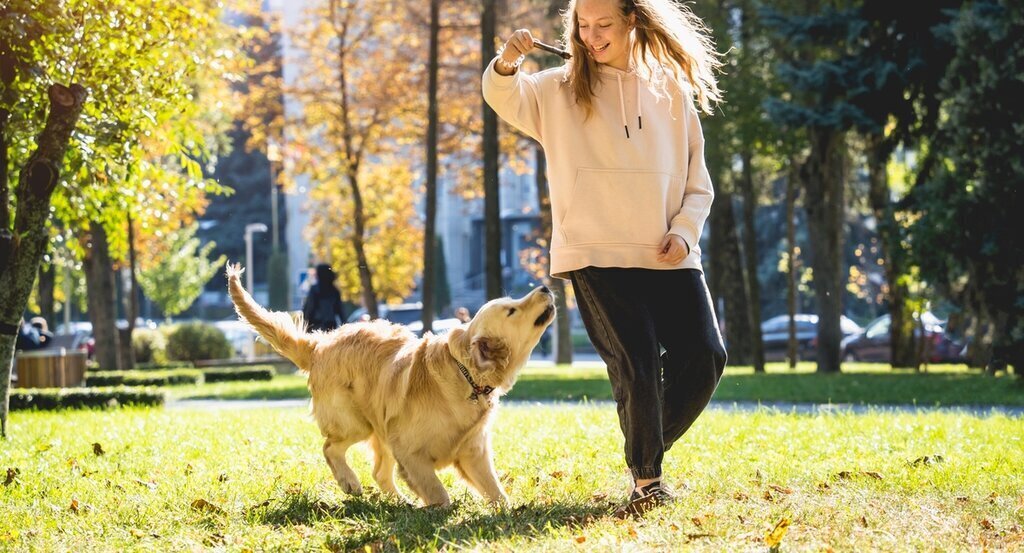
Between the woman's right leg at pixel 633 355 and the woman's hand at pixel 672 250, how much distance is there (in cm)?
16

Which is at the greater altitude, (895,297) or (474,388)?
(474,388)

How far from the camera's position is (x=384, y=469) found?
6098 millimetres

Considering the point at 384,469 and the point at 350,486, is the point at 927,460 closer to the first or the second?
the point at 384,469

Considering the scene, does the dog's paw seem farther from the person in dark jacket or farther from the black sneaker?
the person in dark jacket

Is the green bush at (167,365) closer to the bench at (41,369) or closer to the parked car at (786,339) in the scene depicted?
the bench at (41,369)

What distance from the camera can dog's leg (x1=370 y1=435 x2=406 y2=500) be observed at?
6.07 meters

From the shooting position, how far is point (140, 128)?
9422mm

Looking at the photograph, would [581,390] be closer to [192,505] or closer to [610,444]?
[610,444]

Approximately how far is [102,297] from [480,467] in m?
19.6

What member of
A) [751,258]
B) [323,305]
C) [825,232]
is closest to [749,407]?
[323,305]

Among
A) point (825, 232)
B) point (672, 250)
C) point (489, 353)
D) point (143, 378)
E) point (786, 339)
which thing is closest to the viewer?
point (672, 250)

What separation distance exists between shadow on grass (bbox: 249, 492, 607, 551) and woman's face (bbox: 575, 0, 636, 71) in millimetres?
2013

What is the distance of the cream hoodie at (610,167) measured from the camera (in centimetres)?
502

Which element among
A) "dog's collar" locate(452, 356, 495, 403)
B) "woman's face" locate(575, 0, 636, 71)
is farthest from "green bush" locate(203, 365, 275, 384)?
"woman's face" locate(575, 0, 636, 71)
